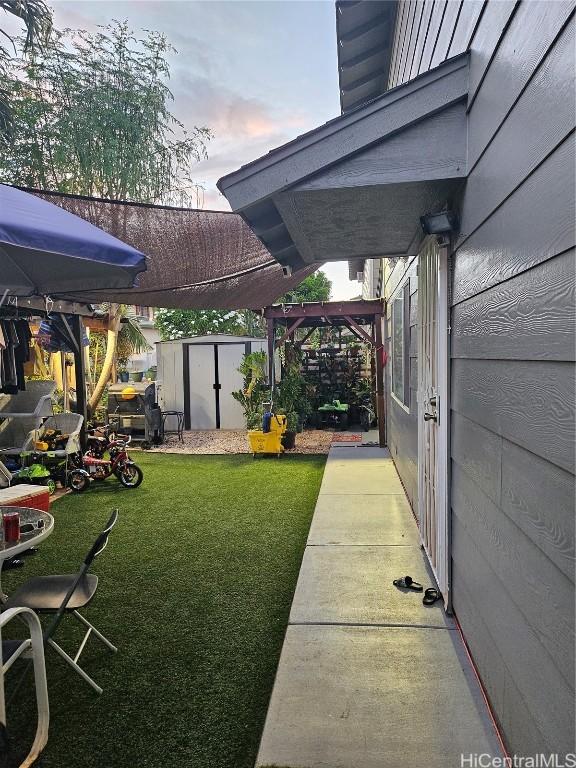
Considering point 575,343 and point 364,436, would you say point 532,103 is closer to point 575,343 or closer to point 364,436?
point 575,343

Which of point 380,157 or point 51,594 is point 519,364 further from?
point 51,594

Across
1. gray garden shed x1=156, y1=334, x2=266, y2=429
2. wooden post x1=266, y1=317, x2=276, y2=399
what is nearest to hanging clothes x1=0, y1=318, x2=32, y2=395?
wooden post x1=266, y1=317, x2=276, y2=399

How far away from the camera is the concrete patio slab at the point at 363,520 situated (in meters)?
3.80

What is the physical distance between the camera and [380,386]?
808 cm

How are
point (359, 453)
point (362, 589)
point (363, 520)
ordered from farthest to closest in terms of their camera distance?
point (359, 453)
point (363, 520)
point (362, 589)

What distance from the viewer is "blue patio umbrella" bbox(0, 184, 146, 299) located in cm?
243

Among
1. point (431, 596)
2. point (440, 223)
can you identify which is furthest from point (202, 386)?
point (440, 223)

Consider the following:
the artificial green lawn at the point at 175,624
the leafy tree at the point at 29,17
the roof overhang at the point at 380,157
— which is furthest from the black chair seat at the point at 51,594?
the leafy tree at the point at 29,17

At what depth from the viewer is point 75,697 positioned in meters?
2.15

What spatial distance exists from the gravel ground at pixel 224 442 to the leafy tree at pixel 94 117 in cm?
623

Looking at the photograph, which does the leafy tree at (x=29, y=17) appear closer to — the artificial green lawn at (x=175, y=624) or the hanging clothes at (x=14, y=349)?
the hanging clothes at (x=14, y=349)

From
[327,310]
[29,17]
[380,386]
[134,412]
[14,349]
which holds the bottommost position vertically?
[134,412]

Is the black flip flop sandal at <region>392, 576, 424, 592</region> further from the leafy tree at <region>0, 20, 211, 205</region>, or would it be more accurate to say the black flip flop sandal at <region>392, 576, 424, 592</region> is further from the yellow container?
the leafy tree at <region>0, 20, 211, 205</region>

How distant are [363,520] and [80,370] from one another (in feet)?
15.8
